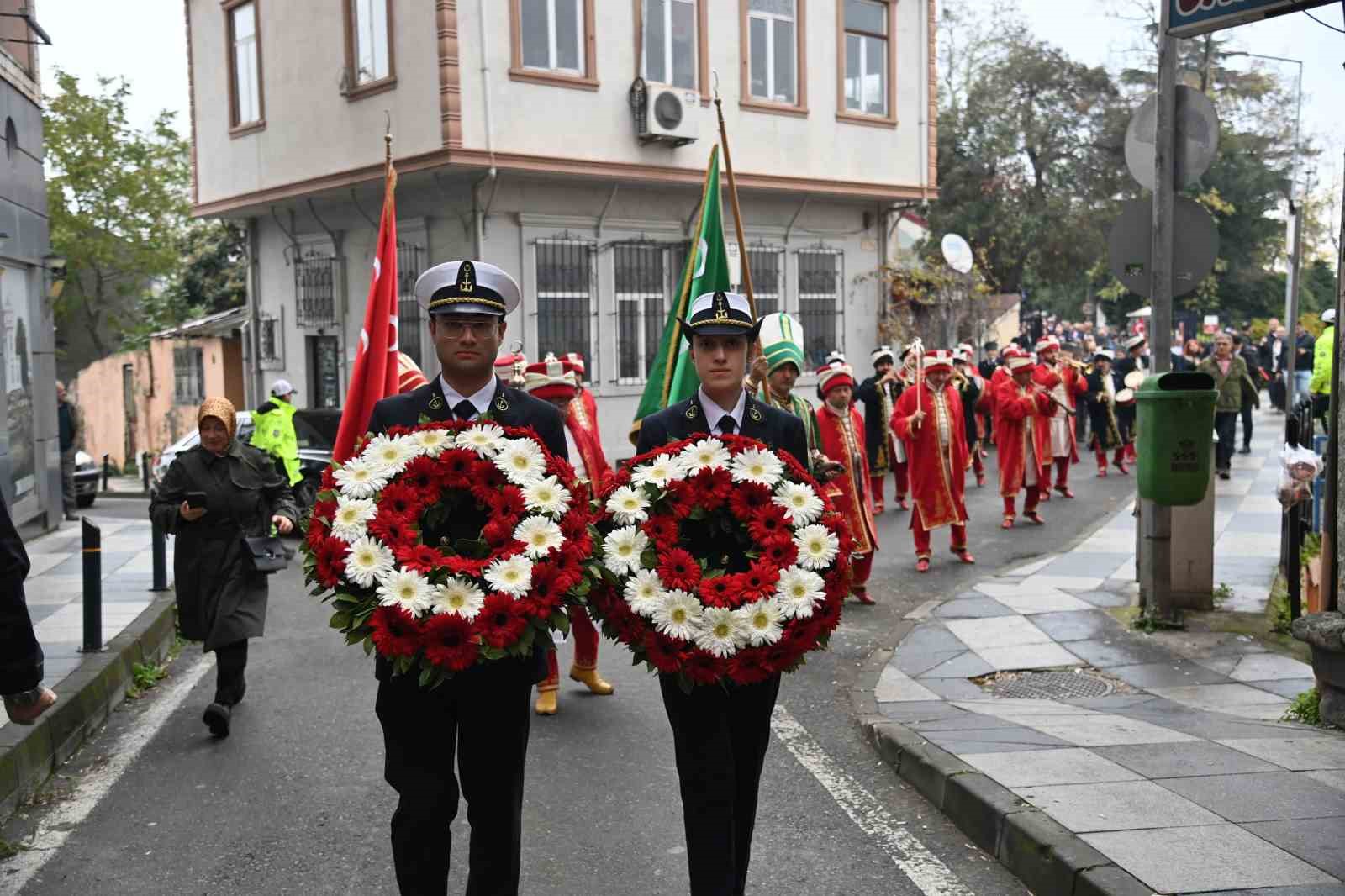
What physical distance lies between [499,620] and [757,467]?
94 cm

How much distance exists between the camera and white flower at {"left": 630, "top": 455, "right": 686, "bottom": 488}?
4.13 meters

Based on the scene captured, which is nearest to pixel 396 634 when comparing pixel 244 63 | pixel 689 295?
pixel 689 295

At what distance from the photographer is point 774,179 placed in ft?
72.5

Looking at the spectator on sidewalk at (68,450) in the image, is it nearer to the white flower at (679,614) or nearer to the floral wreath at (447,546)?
the floral wreath at (447,546)

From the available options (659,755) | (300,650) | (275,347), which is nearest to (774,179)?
(275,347)

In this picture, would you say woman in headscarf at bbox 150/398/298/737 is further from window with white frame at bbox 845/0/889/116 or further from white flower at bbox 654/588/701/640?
window with white frame at bbox 845/0/889/116

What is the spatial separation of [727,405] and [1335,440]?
162 inches

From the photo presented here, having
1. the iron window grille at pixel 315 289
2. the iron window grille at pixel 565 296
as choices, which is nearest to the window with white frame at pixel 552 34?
the iron window grille at pixel 565 296

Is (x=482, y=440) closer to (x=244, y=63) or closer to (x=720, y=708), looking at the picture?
(x=720, y=708)

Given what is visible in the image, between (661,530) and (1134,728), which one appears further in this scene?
(1134,728)

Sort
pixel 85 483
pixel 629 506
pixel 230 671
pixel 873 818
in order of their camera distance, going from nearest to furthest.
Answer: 1. pixel 629 506
2. pixel 873 818
3. pixel 230 671
4. pixel 85 483

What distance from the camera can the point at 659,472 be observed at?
4.16 metres

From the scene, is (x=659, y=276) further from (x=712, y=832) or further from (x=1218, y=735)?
(x=712, y=832)

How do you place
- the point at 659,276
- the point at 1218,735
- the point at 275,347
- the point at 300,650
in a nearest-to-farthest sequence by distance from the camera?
the point at 1218,735 → the point at 300,650 → the point at 659,276 → the point at 275,347
